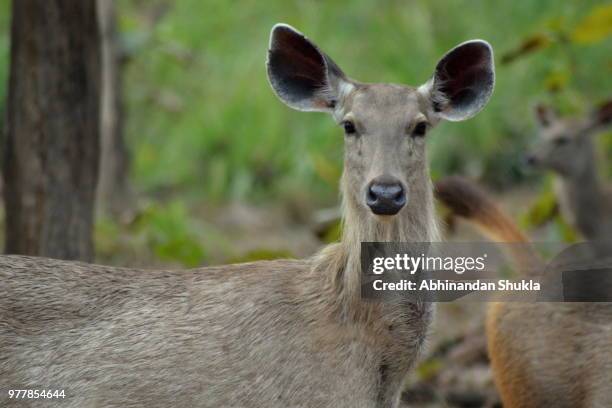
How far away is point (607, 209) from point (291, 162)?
4.42 metres

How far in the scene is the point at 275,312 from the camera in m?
4.84

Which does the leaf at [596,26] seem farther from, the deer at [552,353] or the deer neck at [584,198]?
the deer neck at [584,198]

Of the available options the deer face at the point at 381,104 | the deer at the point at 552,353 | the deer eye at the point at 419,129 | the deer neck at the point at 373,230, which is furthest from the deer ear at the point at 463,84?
the deer at the point at 552,353

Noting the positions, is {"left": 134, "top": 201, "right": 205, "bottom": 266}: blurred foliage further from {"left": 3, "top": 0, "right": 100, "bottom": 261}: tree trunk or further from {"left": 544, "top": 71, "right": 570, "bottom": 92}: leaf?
{"left": 544, "top": 71, "right": 570, "bottom": 92}: leaf

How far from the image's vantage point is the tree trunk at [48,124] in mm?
6477

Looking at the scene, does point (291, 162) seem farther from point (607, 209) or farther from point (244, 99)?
Result: point (607, 209)

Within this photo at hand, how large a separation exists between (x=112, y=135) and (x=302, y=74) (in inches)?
239

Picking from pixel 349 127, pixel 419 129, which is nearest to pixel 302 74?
pixel 349 127

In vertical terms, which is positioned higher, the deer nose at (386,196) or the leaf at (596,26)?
the leaf at (596,26)

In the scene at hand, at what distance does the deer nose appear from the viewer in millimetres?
4570

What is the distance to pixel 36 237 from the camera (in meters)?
6.54

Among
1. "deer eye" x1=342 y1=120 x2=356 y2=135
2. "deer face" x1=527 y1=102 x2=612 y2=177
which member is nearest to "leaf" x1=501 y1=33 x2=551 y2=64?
"deer eye" x1=342 y1=120 x2=356 y2=135

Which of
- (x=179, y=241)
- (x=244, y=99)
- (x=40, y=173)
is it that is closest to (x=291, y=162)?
(x=244, y=99)

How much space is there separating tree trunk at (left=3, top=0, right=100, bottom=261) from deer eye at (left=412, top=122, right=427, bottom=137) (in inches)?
99.3
